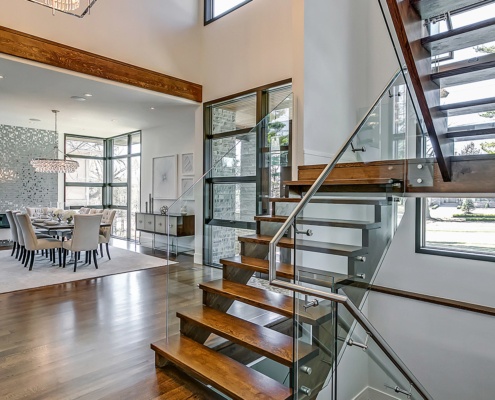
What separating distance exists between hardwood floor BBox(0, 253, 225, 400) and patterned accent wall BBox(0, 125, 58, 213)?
215 inches

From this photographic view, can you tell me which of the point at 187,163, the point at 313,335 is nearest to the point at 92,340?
the point at 313,335

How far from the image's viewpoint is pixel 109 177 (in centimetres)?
1048

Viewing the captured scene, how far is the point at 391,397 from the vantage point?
4.70 m

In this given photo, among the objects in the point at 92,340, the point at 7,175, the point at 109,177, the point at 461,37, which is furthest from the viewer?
the point at 109,177

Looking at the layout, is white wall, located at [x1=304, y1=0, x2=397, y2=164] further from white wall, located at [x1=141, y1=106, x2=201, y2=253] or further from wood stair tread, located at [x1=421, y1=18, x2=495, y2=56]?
white wall, located at [x1=141, y1=106, x2=201, y2=253]

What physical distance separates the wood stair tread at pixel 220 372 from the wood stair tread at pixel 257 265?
751 mm

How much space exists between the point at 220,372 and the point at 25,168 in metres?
9.14

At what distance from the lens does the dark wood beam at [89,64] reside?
4238 millimetres

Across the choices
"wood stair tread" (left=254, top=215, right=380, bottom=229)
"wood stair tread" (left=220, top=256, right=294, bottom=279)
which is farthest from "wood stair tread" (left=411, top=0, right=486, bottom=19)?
"wood stair tread" (left=220, top=256, right=294, bottom=279)

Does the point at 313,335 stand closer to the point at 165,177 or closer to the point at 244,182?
the point at 244,182

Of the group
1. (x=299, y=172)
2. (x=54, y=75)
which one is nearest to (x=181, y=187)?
(x=54, y=75)

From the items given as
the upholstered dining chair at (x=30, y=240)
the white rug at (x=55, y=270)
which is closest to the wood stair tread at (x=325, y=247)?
the white rug at (x=55, y=270)

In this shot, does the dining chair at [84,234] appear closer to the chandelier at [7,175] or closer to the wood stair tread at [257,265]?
the wood stair tread at [257,265]

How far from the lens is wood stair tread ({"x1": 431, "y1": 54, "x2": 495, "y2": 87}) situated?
2094 mm
